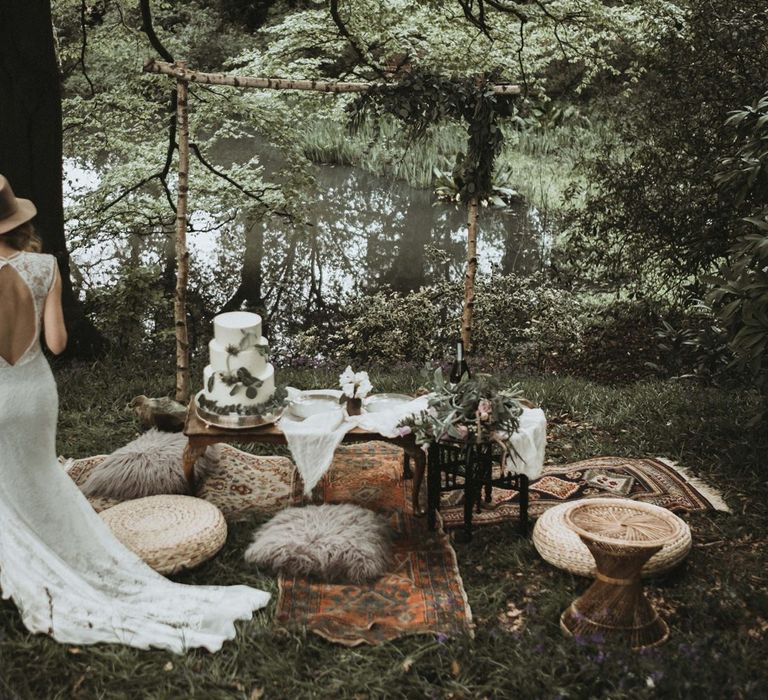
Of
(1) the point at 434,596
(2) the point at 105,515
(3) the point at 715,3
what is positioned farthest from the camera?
(3) the point at 715,3

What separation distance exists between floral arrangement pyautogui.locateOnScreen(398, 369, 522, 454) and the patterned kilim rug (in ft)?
2.24

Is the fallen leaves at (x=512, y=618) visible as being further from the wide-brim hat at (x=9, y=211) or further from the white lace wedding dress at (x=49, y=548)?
the wide-brim hat at (x=9, y=211)

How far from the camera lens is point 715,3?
27.8ft

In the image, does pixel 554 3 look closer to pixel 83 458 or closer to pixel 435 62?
pixel 435 62

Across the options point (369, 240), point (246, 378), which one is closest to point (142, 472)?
point (246, 378)

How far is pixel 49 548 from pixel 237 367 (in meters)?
1.67

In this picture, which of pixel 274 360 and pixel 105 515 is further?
pixel 274 360

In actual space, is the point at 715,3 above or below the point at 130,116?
above

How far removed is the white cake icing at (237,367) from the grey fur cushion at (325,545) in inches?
30.9

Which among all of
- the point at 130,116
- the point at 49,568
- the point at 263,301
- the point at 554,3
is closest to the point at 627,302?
the point at 554,3

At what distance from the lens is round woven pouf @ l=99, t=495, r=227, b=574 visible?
15.5ft

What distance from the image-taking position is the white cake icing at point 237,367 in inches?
212

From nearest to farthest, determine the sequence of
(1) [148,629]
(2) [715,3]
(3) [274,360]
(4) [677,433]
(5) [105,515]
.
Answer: (1) [148,629], (5) [105,515], (4) [677,433], (2) [715,3], (3) [274,360]

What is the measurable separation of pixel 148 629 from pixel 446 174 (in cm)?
439
